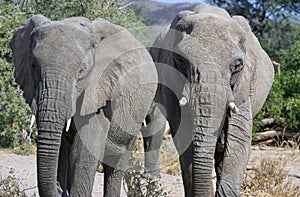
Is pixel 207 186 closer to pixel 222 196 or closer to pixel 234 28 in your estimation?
pixel 222 196

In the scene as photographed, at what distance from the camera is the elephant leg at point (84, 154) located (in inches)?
176

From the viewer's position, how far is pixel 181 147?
14.4ft

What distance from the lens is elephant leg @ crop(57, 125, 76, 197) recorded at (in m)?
4.60

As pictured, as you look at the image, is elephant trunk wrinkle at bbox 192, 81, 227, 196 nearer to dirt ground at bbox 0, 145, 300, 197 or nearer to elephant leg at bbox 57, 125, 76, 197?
elephant leg at bbox 57, 125, 76, 197

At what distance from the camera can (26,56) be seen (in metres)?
4.68

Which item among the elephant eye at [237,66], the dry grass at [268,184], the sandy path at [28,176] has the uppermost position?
the elephant eye at [237,66]

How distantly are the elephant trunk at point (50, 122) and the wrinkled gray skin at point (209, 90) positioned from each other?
0.72 meters

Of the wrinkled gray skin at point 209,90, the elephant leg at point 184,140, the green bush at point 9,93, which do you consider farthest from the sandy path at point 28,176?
the wrinkled gray skin at point 209,90

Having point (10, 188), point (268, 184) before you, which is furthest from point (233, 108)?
point (268, 184)

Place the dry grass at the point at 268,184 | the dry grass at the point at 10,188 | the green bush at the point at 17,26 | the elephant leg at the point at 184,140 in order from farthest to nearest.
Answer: the green bush at the point at 17,26, the dry grass at the point at 268,184, the dry grass at the point at 10,188, the elephant leg at the point at 184,140

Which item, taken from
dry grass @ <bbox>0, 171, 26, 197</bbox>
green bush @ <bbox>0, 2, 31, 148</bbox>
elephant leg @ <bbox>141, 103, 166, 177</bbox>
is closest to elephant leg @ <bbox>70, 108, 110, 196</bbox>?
dry grass @ <bbox>0, 171, 26, 197</bbox>

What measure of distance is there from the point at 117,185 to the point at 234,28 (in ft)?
5.59

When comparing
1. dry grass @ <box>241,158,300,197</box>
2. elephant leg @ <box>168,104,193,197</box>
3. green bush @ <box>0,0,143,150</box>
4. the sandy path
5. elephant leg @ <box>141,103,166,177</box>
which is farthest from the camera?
green bush @ <box>0,0,143,150</box>

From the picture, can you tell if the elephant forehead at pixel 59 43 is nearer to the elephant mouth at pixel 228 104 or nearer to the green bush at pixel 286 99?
the elephant mouth at pixel 228 104
